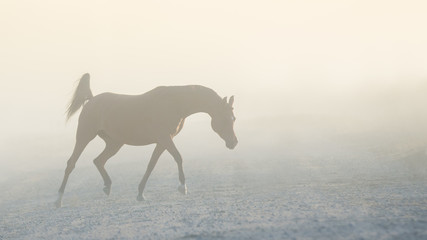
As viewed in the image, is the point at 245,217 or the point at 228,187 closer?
the point at 245,217

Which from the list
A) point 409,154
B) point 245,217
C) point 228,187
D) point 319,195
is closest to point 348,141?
point 409,154

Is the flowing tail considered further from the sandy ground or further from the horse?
the sandy ground

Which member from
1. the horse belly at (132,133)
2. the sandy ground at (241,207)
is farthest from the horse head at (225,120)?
the horse belly at (132,133)

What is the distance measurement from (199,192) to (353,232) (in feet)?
16.9

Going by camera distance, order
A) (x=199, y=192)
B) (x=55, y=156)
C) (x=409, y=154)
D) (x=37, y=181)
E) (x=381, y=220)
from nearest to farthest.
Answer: (x=381, y=220), (x=199, y=192), (x=409, y=154), (x=37, y=181), (x=55, y=156)

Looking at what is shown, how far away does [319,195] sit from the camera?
7.91 m

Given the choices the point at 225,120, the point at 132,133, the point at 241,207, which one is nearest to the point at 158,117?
the point at 132,133

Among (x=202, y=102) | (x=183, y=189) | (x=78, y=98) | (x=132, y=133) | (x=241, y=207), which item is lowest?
(x=241, y=207)

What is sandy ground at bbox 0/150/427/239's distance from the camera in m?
5.21

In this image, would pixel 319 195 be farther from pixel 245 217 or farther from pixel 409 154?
pixel 409 154

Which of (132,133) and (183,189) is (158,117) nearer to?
(132,133)

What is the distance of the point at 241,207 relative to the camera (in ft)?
23.1

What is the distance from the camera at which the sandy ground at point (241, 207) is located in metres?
5.21

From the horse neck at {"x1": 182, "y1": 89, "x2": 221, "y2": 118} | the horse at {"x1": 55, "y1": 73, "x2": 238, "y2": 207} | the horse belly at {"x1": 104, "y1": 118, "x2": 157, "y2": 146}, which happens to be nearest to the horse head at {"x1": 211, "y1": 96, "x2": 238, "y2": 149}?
the horse at {"x1": 55, "y1": 73, "x2": 238, "y2": 207}
